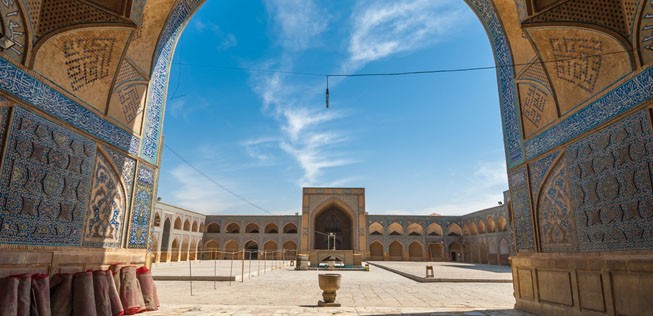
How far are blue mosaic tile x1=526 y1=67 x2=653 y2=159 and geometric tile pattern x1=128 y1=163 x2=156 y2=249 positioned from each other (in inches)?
221

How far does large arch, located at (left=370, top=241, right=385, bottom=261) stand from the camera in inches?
1236

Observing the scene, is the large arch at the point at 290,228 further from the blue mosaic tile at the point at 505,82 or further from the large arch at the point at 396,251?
the blue mosaic tile at the point at 505,82

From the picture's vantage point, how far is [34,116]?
3.79 m

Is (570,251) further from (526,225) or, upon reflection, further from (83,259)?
(83,259)

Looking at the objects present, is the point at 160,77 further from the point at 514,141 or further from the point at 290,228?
the point at 290,228

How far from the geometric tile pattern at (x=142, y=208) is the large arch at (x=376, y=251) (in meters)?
27.2

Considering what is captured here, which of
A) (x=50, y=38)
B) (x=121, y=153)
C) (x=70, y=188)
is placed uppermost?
(x=50, y=38)

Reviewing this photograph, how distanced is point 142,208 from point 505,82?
5.99 metres

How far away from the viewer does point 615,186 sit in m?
3.97

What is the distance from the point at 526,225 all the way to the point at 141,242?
5.48 meters

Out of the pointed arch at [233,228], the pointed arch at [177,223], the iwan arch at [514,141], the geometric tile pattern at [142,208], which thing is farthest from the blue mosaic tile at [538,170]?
the pointed arch at [233,228]

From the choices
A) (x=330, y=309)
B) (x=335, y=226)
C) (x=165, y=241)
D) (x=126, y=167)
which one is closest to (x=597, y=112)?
(x=330, y=309)

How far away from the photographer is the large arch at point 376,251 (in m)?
31.4

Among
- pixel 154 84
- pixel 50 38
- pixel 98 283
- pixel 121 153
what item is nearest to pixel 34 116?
pixel 50 38
